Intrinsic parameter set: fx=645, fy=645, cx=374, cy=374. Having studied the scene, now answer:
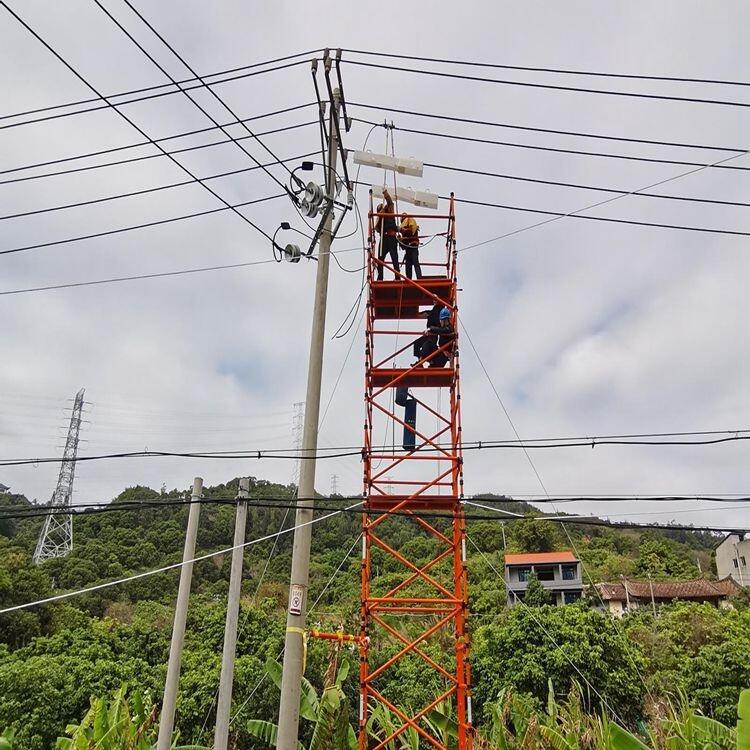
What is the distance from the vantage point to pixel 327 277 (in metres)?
8.54

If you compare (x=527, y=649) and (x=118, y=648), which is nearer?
(x=527, y=649)

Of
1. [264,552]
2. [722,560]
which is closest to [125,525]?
[264,552]

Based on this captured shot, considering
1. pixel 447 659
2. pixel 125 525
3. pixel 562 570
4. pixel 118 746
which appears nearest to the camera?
pixel 118 746

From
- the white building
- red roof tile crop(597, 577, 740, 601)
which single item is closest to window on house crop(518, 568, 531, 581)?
red roof tile crop(597, 577, 740, 601)

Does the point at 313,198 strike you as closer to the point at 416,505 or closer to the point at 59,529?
the point at 416,505

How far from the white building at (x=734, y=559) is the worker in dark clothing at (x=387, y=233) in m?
55.5

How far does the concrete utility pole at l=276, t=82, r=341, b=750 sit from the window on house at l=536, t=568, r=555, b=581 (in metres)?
48.4

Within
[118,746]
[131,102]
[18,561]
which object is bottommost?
[118,746]

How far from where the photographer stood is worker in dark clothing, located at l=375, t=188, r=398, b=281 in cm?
1273

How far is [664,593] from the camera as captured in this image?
157 ft

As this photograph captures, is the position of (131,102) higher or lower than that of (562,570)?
higher

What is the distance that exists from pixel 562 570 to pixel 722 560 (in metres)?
22.3

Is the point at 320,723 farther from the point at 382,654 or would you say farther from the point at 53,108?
the point at 382,654

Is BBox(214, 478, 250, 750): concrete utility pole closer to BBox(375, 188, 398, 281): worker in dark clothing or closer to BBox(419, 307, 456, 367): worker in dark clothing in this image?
BBox(419, 307, 456, 367): worker in dark clothing
